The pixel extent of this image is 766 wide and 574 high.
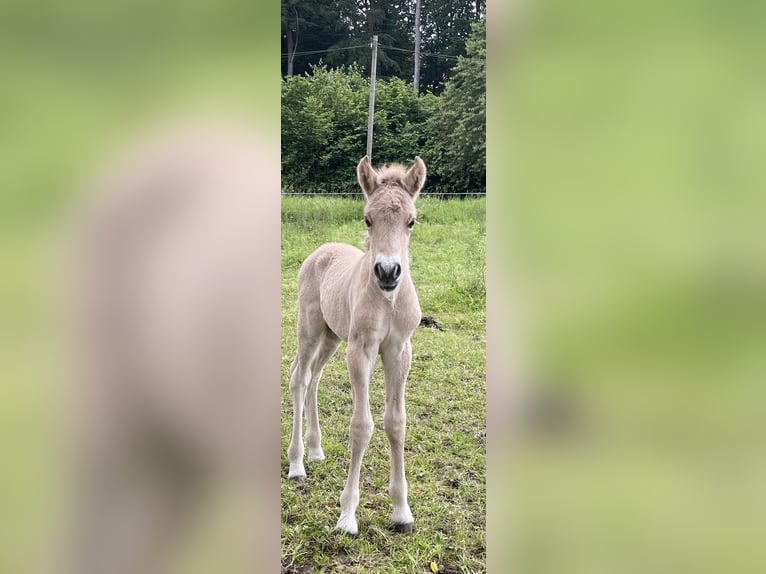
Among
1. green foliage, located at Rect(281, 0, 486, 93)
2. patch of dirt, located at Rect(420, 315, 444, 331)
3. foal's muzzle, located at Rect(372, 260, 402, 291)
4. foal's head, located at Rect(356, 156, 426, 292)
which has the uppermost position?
green foliage, located at Rect(281, 0, 486, 93)

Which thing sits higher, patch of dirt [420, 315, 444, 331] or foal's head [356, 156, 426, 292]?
foal's head [356, 156, 426, 292]

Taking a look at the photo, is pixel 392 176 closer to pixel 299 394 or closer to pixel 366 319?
pixel 366 319

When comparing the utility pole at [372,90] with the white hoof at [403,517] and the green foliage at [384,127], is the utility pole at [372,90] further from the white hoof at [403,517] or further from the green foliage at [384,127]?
the white hoof at [403,517]

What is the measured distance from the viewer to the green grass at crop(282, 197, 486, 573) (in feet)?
5.48

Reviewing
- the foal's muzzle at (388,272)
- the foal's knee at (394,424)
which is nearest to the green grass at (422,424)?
the foal's knee at (394,424)

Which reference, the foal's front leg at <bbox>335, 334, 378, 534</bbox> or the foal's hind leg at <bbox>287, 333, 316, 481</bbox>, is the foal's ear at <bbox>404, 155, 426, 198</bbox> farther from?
the foal's hind leg at <bbox>287, 333, 316, 481</bbox>

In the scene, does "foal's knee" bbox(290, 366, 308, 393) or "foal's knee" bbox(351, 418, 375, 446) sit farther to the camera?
"foal's knee" bbox(290, 366, 308, 393)
